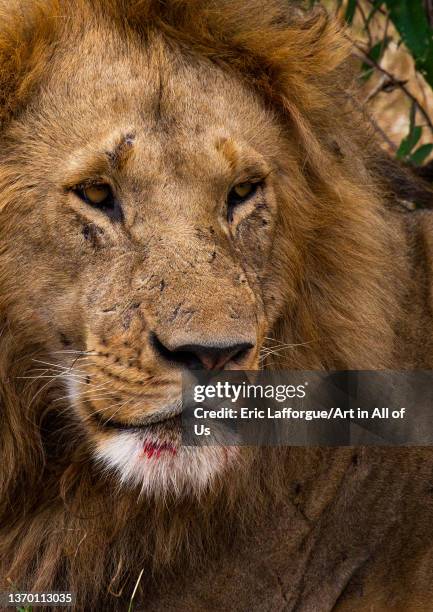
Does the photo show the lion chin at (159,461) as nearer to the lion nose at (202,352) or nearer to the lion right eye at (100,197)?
the lion nose at (202,352)

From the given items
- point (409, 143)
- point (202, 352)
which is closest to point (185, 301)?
point (202, 352)

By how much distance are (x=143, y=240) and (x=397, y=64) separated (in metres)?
5.77

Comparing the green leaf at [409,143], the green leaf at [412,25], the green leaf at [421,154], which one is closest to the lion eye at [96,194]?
the green leaf at [412,25]

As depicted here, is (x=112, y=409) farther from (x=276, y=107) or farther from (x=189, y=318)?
(x=276, y=107)

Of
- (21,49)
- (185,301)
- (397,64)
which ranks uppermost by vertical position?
(397,64)

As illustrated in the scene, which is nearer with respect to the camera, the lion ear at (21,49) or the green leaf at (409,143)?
the lion ear at (21,49)

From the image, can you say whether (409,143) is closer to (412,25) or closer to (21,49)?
(412,25)

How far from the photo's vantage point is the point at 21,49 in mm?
3441

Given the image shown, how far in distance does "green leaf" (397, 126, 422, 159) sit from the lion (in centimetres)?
166

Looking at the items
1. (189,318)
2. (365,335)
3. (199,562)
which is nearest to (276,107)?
(365,335)

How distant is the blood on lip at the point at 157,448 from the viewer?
310 centimetres

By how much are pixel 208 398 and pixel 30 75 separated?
1.14m

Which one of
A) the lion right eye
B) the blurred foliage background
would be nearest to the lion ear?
the lion right eye

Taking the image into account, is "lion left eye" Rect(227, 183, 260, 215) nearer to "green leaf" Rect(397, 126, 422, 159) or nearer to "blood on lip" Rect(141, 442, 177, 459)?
"blood on lip" Rect(141, 442, 177, 459)
